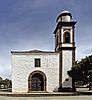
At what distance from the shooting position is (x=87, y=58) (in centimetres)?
4438

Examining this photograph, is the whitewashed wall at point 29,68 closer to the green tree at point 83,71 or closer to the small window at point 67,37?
the small window at point 67,37

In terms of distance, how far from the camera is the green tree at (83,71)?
4388 centimetres

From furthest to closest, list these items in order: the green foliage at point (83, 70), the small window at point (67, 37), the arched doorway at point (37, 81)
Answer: the small window at point (67, 37) → the arched doorway at point (37, 81) → the green foliage at point (83, 70)

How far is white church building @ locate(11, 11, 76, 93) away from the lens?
4856 cm

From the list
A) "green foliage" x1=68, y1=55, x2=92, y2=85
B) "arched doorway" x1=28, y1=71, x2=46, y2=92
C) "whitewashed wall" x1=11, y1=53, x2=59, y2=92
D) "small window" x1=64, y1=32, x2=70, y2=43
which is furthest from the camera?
"small window" x1=64, y1=32, x2=70, y2=43

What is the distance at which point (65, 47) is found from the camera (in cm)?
4947

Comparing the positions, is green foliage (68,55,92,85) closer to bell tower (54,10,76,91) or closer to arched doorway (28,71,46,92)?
bell tower (54,10,76,91)

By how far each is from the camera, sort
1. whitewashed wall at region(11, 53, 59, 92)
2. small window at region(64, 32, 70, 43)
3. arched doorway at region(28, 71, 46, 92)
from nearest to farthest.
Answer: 1. whitewashed wall at region(11, 53, 59, 92)
2. arched doorway at region(28, 71, 46, 92)
3. small window at region(64, 32, 70, 43)

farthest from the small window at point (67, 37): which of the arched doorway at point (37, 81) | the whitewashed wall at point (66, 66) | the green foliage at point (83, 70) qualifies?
the arched doorway at point (37, 81)

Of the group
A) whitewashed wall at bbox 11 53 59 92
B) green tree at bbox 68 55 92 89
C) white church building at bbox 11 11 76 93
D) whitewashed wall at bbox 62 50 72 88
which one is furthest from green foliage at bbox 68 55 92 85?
whitewashed wall at bbox 11 53 59 92

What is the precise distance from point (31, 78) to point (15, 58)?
A: 4.75 metres

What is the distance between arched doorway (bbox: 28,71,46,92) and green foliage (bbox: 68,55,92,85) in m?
6.00

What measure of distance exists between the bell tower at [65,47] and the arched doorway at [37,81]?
10.5ft

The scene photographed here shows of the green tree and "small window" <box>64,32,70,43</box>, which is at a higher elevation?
"small window" <box>64,32,70,43</box>
